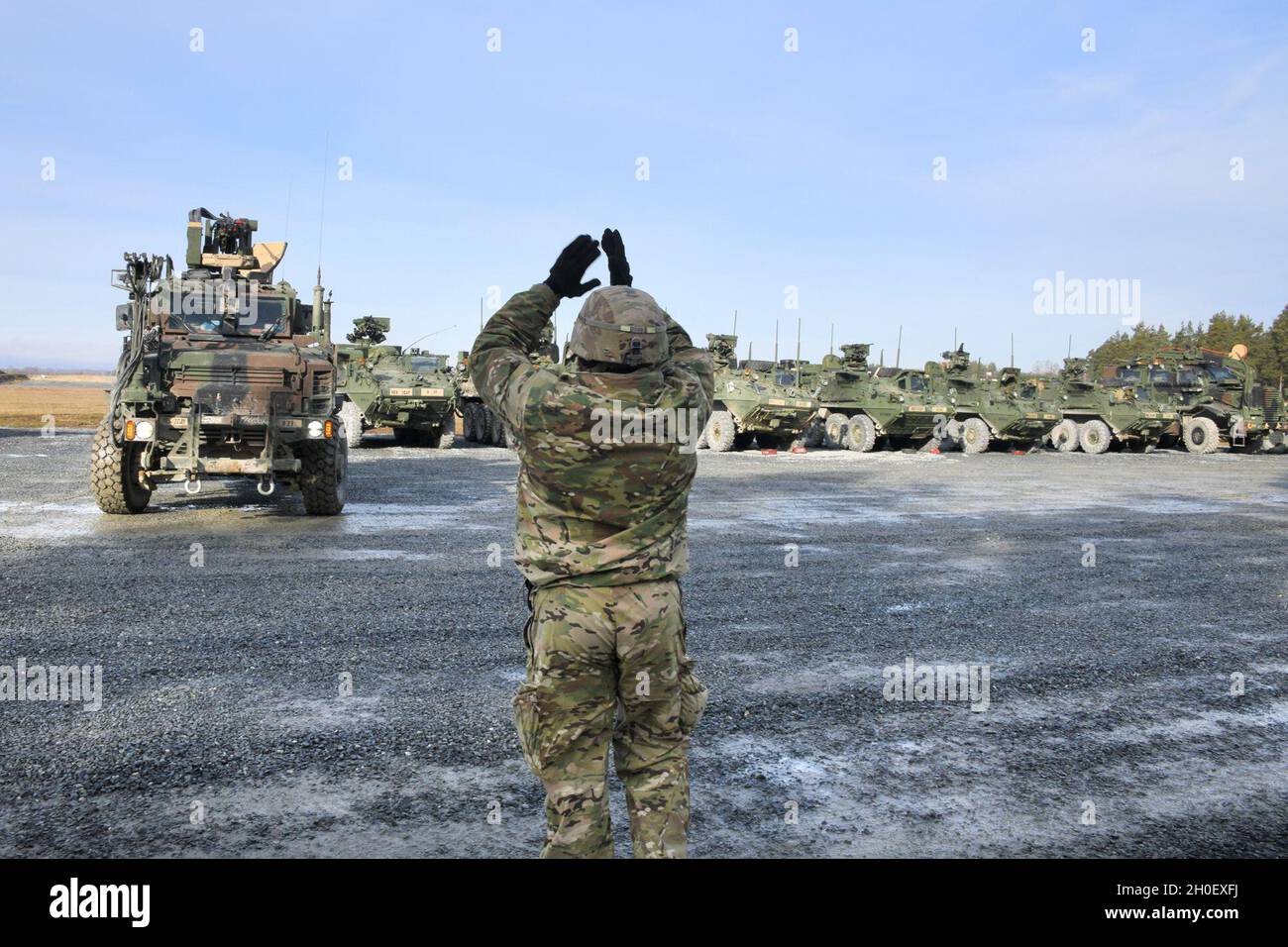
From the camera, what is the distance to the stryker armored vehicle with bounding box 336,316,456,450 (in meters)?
22.2

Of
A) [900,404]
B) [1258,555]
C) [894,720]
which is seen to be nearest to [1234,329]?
[900,404]

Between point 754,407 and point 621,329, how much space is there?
21727mm

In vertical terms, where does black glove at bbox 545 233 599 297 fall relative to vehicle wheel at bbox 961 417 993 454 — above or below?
above

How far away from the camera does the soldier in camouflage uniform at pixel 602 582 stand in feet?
9.29

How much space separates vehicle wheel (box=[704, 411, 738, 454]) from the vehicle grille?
15061mm

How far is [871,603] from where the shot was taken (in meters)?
7.32

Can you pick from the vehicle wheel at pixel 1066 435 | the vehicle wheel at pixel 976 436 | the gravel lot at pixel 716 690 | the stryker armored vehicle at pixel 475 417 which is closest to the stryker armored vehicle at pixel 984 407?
the vehicle wheel at pixel 976 436

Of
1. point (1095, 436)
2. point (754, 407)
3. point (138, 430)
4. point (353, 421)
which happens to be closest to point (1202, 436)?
point (1095, 436)

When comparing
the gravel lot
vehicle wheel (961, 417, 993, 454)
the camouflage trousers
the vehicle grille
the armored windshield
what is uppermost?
the armored windshield

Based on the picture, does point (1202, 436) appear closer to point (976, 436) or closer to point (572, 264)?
point (976, 436)

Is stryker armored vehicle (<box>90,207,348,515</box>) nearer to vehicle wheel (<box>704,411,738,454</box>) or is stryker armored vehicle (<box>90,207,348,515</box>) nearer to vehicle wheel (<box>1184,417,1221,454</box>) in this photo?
vehicle wheel (<box>704,411,738,454</box>)

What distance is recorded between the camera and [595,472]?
9.39 ft

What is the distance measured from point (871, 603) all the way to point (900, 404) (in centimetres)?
1927

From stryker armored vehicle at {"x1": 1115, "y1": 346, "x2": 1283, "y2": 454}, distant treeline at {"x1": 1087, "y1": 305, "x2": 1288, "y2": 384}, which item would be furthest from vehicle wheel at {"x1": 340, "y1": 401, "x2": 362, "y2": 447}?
distant treeline at {"x1": 1087, "y1": 305, "x2": 1288, "y2": 384}
